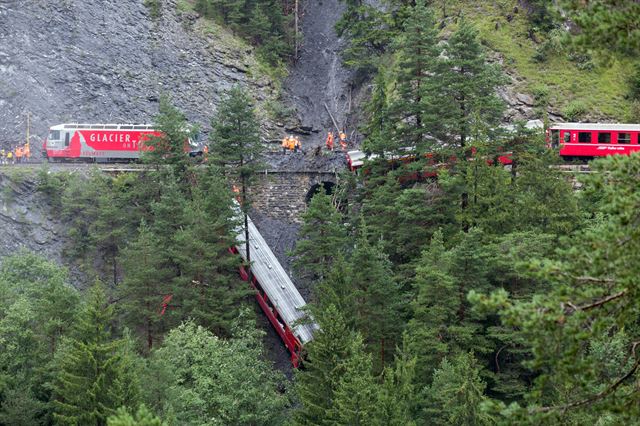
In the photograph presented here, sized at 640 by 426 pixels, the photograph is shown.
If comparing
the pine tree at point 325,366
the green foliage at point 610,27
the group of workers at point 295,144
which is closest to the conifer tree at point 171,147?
the group of workers at point 295,144

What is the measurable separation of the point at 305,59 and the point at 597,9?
50604 mm

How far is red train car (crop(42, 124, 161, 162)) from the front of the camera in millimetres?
44906

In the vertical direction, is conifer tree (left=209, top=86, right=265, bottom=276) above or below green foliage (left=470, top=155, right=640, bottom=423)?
above

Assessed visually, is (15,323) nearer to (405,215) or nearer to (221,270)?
(221,270)

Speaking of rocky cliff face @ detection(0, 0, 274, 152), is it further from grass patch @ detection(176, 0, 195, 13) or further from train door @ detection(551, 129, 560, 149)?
train door @ detection(551, 129, 560, 149)

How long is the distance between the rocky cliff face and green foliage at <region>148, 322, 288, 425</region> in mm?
23444

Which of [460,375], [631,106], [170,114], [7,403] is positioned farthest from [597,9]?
[631,106]

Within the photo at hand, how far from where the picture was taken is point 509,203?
30703 millimetres

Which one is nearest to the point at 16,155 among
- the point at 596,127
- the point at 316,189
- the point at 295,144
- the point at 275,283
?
the point at 295,144

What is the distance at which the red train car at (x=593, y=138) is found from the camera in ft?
128

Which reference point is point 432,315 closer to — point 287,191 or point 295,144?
point 287,191

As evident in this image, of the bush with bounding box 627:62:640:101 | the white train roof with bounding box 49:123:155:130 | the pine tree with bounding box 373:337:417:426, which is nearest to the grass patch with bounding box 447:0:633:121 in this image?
the bush with bounding box 627:62:640:101

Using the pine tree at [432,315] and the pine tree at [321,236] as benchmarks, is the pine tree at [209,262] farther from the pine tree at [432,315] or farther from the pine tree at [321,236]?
the pine tree at [432,315]

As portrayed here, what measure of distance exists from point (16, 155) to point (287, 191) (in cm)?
1535
